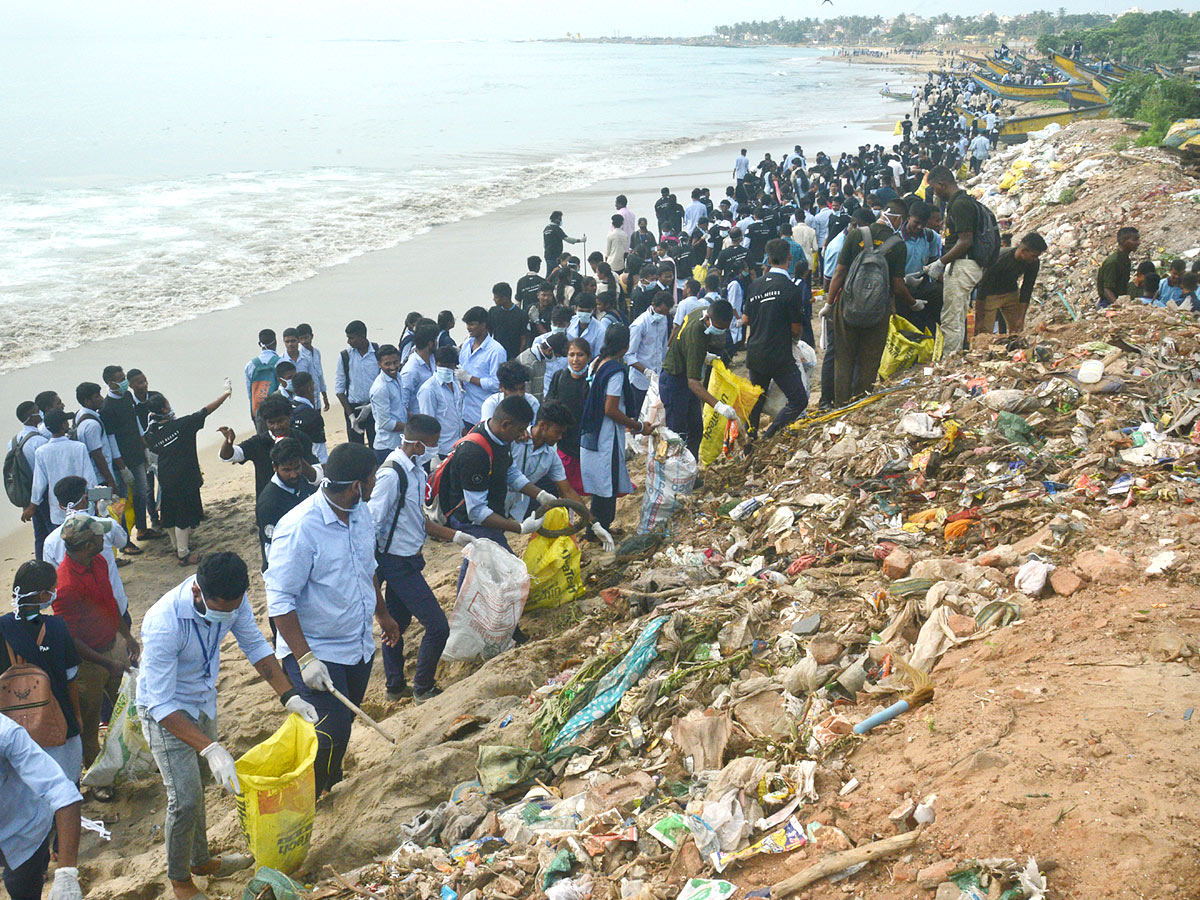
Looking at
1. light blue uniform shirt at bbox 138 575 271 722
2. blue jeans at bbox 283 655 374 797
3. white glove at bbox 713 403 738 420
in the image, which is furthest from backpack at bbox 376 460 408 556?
white glove at bbox 713 403 738 420

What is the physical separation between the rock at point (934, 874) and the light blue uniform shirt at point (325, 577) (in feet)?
8.92

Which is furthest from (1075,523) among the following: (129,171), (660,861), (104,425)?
(129,171)

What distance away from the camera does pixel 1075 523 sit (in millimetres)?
4531

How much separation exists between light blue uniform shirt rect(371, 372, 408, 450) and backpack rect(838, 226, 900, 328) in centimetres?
365

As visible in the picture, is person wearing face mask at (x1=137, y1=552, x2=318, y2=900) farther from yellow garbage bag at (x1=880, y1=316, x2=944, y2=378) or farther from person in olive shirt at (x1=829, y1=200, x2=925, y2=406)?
yellow garbage bag at (x1=880, y1=316, x2=944, y2=378)

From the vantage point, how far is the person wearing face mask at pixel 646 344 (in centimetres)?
818

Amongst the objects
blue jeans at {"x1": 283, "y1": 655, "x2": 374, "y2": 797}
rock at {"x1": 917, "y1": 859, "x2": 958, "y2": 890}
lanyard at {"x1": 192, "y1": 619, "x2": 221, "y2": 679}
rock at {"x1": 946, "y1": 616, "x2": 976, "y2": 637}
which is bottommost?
blue jeans at {"x1": 283, "y1": 655, "x2": 374, "y2": 797}

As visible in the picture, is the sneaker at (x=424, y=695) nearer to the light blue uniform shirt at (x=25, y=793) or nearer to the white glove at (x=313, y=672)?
the white glove at (x=313, y=672)

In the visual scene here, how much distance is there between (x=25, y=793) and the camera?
3383mm

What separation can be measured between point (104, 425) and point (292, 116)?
4490 cm

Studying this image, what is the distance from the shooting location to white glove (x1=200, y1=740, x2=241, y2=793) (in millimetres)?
3600

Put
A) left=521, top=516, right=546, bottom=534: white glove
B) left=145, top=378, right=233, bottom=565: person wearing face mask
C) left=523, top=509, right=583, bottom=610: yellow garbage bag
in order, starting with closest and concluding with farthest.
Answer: left=521, top=516, right=546, bottom=534: white glove
left=523, top=509, right=583, bottom=610: yellow garbage bag
left=145, top=378, right=233, bottom=565: person wearing face mask

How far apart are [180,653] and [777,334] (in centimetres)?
489

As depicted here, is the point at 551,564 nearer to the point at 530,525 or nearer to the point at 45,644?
the point at 530,525
